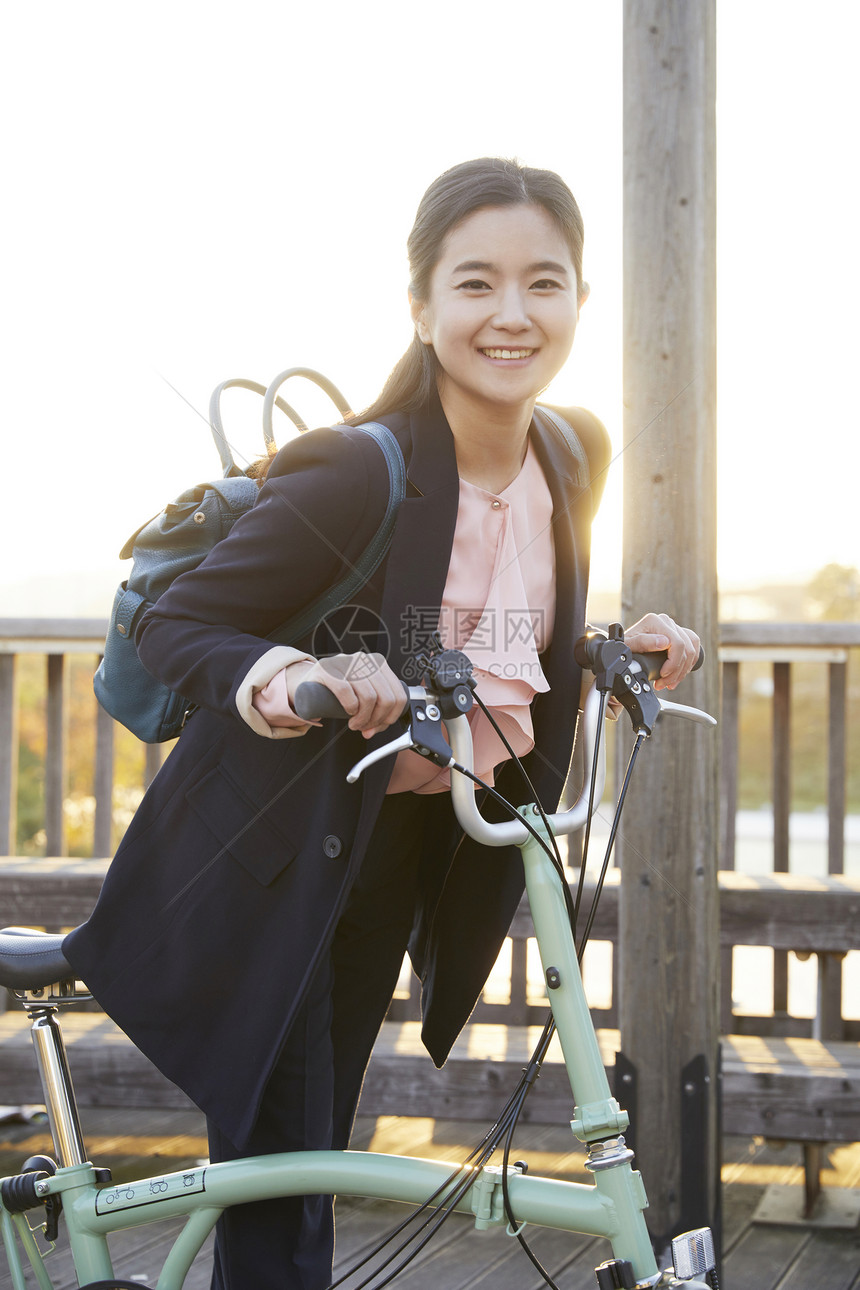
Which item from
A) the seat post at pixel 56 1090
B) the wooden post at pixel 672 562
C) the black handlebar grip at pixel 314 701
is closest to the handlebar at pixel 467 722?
the black handlebar grip at pixel 314 701

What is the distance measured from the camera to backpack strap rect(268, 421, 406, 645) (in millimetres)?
1193

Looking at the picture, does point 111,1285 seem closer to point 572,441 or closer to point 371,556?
point 371,556

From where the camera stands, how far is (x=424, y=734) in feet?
3.20

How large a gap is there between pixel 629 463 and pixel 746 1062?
4.12 feet

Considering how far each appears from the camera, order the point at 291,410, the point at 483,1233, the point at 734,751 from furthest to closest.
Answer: the point at 734,751 → the point at 483,1233 → the point at 291,410

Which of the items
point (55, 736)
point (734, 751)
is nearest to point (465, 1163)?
point (734, 751)

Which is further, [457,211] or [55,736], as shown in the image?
[55,736]

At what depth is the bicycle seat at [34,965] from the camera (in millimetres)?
1313

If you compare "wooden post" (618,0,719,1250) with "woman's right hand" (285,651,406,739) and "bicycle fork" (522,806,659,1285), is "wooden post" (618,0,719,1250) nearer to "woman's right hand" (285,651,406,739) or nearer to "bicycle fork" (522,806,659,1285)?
"bicycle fork" (522,806,659,1285)

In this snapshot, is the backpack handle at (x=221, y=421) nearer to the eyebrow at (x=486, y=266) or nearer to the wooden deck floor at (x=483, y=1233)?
the eyebrow at (x=486, y=266)

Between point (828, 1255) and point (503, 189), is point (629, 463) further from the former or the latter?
point (828, 1255)

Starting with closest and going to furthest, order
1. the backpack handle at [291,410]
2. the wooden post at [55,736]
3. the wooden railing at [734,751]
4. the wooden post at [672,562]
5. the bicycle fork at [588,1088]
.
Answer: the bicycle fork at [588,1088], the backpack handle at [291,410], the wooden post at [672,562], the wooden railing at [734,751], the wooden post at [55,736]

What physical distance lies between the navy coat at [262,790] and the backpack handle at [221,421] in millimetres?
287

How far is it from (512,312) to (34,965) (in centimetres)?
94
